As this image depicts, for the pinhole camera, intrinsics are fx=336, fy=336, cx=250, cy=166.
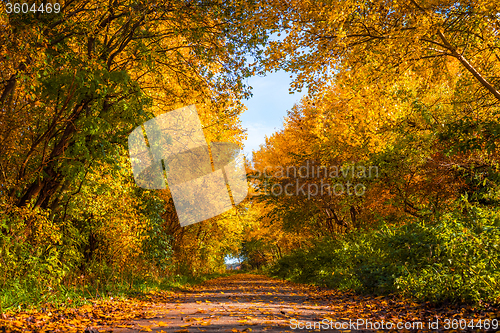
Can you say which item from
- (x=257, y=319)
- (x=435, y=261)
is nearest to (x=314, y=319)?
(x=257, y=319)

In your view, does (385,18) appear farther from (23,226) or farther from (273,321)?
(23,226)

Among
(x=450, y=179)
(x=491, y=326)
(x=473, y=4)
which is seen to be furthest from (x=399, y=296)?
(x=473, y=4)

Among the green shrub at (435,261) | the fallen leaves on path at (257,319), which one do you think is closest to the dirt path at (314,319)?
the fallen leaves on path at (257,319)

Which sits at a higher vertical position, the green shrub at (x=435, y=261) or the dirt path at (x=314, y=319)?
the green shrub at (x=435, y=261)

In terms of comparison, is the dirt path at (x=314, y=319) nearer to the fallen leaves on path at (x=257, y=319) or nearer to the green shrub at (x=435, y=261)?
the fallen leaves on path at (x=257, y=319)

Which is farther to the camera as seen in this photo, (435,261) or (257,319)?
(435,261)

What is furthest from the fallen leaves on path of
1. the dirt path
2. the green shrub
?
the green shrub

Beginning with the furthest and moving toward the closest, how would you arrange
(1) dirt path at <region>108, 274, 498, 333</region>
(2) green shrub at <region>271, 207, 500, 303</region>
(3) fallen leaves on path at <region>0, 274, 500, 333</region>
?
1. (2) green shrub at <region>271, 207, 500, 303</region>
2. (1) dirt path at <region>108, 274, 498, 333</region>
3. (3) fallen leaves on path at <region>0, 274, 500, 333</region>

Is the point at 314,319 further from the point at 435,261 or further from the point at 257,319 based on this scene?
the point at 435,261

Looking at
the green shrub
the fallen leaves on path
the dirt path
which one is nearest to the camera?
the fallen leaves on path

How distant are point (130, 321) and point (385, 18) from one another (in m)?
8.17

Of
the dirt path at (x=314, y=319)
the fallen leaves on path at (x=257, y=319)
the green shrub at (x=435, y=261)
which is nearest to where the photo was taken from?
the fallen leaves on path at (x=257, y=319)

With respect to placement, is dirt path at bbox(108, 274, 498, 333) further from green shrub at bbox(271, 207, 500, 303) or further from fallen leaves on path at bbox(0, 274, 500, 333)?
green shrub at bbox(271, 207, 500, 303)

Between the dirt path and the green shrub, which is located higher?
the green shrub
